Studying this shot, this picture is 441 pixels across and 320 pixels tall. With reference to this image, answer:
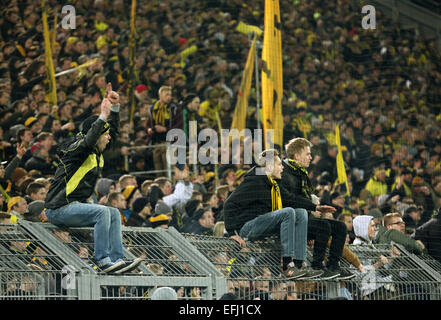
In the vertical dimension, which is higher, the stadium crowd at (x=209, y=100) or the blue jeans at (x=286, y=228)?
the stadium crowd at (x=209, y=100)

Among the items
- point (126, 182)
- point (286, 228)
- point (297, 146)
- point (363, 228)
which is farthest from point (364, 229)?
point (126, 182)

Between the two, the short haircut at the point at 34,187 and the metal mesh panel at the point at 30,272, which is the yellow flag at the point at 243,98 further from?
the metal mesh panel at the point at 30,272

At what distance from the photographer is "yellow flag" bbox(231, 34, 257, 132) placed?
14195 mm

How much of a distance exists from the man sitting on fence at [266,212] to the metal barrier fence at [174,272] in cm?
17

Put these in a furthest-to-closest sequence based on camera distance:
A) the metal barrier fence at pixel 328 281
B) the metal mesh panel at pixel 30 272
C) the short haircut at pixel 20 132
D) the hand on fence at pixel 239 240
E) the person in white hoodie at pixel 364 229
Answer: the short haircut at pixel 20 132
the person in white hoodie at pixel 364 229
the hand on fence at pixel 239 240
the metal barrier fence at pixel 328 281
the metal mesh panel at pixel 30 272

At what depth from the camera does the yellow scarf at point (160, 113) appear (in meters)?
11.9

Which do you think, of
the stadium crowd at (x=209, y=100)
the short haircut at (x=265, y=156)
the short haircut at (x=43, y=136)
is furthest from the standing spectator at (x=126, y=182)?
the short haircut at (x=265, y=156)

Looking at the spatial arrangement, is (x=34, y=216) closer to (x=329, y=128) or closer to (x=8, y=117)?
(x=8, y=117)

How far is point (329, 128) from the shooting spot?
1625cm

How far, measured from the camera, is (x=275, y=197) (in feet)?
25.4

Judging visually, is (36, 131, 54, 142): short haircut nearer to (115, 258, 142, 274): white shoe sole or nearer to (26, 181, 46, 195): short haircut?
(26, 181, 46, 195): short haircut

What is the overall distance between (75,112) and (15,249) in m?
6.07

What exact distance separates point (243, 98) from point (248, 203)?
7.01 metres
